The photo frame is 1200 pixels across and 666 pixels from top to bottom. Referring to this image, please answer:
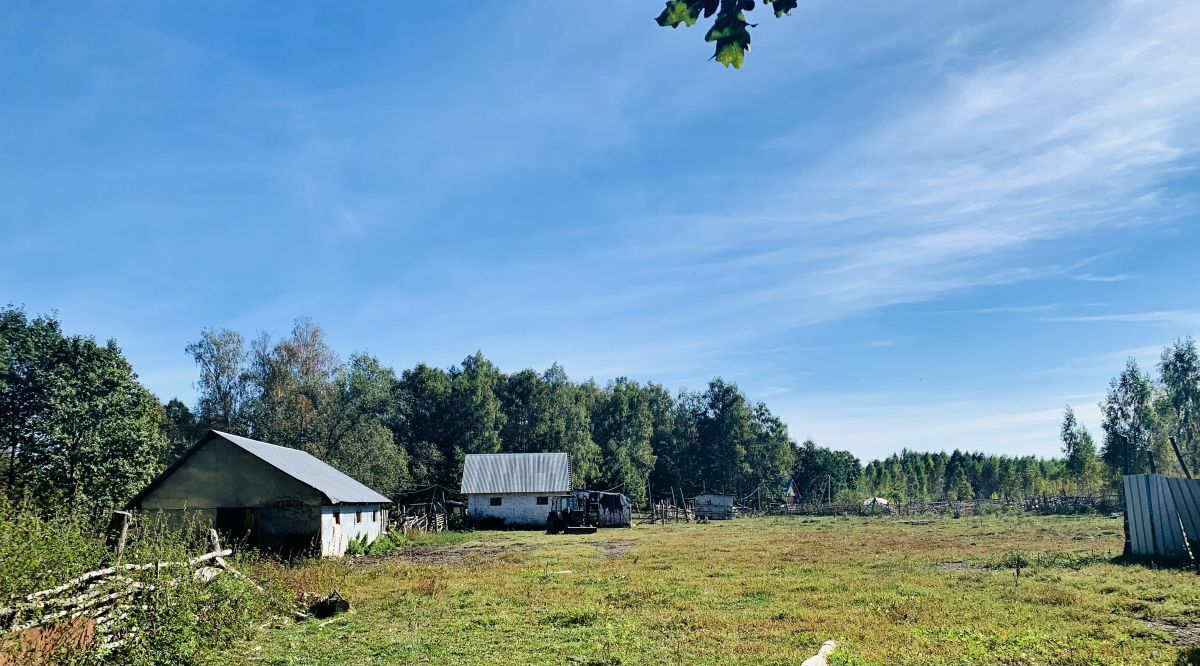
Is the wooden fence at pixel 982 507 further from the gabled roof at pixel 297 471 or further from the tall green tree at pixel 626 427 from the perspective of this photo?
the gabled roof at pixel 297 471

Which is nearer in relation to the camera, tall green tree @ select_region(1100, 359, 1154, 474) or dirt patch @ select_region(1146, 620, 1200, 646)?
dirt patch @ select_region(1146, 620, 1200, 646)

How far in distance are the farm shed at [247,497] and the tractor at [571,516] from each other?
1961 centimetres

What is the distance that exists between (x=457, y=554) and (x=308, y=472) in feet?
23.6

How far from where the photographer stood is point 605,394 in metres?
A: 94.6

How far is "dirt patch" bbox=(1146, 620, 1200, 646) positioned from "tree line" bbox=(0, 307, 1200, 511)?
21.5 meters

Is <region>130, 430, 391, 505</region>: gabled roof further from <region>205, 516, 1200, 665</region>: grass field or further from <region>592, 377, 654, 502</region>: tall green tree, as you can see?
<region>592, 377, 654, 502</region>: tall green tree

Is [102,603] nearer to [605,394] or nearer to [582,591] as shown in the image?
[582,591]

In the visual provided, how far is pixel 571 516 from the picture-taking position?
4675 centimetres

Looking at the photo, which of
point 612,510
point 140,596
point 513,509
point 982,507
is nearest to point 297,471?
point 140,596

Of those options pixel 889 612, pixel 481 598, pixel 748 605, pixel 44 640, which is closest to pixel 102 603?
pixel 44 640

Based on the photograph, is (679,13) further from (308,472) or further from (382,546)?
(382,546)

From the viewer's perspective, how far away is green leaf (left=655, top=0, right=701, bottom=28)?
3848mm

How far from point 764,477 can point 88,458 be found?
7179cm

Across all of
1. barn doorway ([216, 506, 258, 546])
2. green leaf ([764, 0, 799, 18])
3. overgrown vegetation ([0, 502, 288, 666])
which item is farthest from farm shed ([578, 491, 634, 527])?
green leaf ([764, 0, 799, 18])
